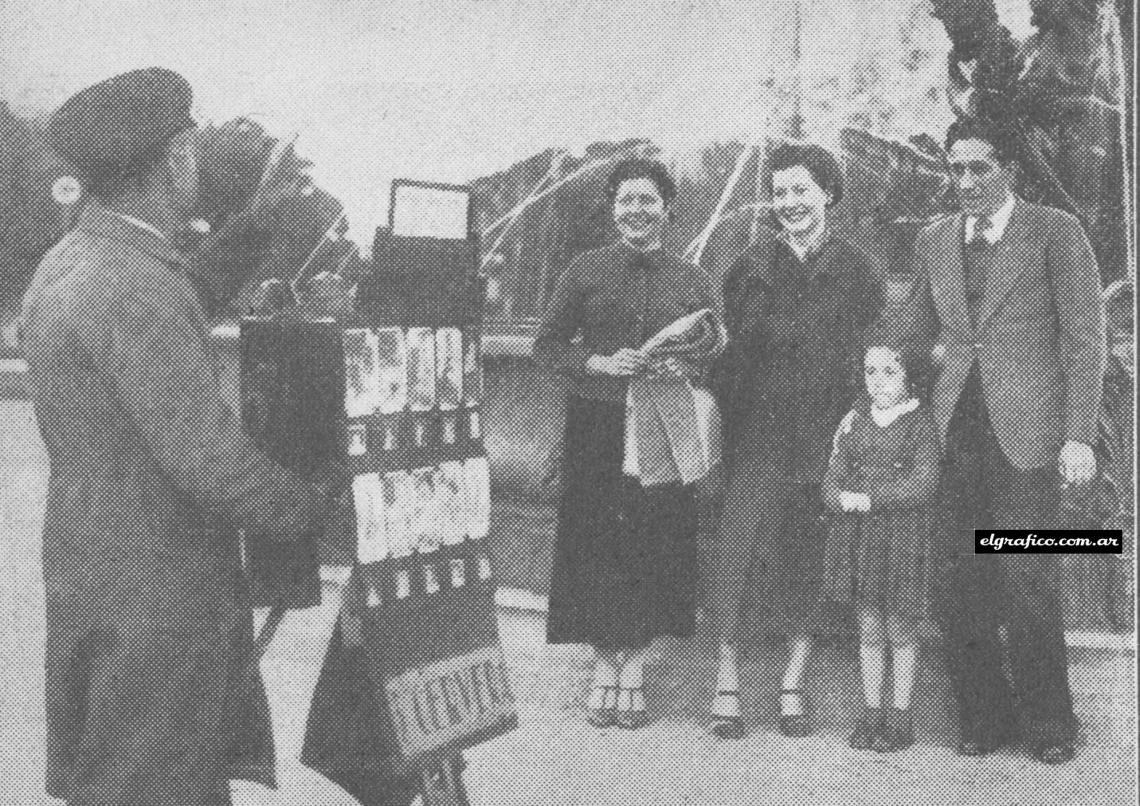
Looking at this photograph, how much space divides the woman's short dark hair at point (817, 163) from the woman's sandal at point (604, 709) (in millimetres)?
1497

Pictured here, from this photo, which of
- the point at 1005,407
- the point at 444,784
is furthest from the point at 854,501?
the point at 444,784

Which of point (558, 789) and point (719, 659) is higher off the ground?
point (719, 659)

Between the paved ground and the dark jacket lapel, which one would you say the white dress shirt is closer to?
the dark jacket lapel

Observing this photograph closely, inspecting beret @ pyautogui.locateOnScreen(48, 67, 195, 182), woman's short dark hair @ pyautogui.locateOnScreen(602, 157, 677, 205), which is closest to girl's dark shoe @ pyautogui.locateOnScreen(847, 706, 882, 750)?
woman's short dark hair @ pyautogui.locateOnScreen(602, 157, 677, 205)

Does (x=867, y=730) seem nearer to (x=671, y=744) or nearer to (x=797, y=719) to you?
(x=797, y=719)

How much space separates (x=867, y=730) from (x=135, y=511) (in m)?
2.04

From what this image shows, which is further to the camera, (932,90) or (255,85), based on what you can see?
(255,85)

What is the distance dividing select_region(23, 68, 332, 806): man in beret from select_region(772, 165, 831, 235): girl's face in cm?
153

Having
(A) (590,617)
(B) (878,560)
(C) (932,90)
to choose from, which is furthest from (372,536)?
(C) (932,90)

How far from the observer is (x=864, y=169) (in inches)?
143

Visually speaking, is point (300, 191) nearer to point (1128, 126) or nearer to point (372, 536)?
point (372, 536)

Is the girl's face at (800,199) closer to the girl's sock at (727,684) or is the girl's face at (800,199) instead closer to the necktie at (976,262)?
the necktie at (976,262)

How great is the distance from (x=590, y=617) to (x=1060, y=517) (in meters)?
1.31

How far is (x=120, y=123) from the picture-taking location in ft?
9.52
